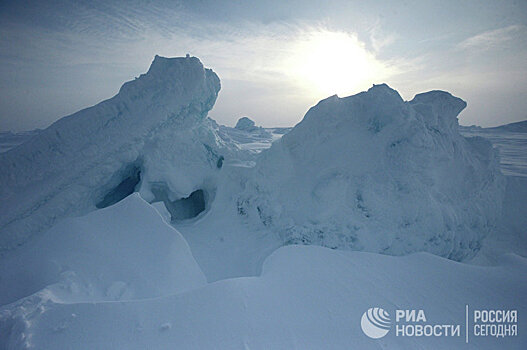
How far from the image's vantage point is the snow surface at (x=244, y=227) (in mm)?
1716

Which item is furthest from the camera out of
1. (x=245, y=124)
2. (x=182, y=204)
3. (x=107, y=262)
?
(x=245, y=124)

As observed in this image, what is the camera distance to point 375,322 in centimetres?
182

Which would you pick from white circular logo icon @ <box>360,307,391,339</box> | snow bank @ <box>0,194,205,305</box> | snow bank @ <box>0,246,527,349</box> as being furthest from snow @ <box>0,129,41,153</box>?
white circular logo icon @ <box>360,307,391,339</box>

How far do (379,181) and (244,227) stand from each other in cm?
211

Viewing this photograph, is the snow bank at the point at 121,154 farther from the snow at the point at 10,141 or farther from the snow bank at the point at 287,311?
A: the snow at the point at 10,141

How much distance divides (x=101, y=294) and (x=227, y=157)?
3356mm

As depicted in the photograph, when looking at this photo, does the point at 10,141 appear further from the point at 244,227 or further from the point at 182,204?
the point at 244,227

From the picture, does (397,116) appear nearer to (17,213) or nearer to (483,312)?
(483,312)

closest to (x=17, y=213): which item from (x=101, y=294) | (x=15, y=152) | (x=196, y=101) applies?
(x=15, y=152)

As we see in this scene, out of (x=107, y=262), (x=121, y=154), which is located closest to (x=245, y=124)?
A: (x=121, y=154)

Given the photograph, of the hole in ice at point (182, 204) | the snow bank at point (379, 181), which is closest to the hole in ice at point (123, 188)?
the hole in ice at point (182, 204)

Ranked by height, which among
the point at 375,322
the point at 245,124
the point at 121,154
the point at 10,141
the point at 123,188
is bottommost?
the point at 375,322

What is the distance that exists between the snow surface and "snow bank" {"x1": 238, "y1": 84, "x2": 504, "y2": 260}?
23 millimetres

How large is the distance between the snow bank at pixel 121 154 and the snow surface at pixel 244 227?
0.08 ft
